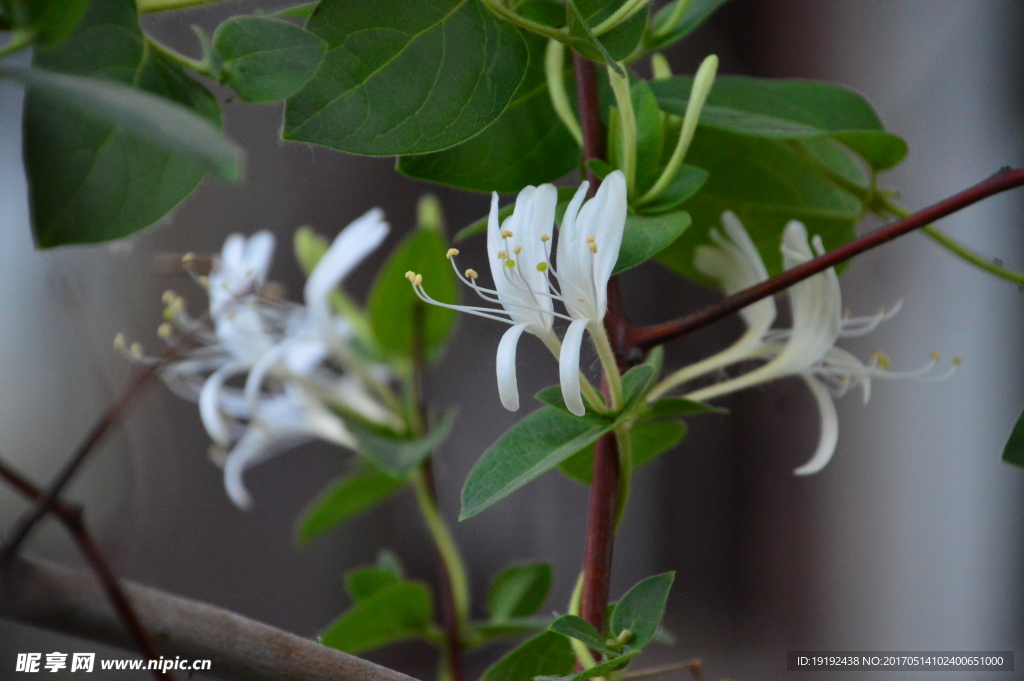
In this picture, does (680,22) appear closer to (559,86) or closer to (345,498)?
(559,86)

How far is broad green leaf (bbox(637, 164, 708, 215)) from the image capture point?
297 millimetres

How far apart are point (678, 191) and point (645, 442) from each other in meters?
0.13

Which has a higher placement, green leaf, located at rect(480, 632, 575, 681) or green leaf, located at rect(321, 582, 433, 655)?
green leaf, located at rect(480, 632, 575, 681)

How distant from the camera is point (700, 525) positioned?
107 cm

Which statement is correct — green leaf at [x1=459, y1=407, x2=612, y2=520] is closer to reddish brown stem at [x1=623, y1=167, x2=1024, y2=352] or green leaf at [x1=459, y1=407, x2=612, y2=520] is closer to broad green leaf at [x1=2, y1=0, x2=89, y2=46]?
reddish brown stem at [x1=623, y1=167, x2=1024, y2=352]

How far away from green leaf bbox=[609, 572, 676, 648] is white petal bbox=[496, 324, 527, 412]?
0.29ft

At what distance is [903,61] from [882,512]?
0.64 m

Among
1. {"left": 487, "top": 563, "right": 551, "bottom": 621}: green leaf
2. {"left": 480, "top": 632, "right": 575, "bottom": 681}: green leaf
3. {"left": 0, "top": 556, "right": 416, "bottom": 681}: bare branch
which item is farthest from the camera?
{"left": 487, "top": 563, "right": 551, "bottom": 621}: green leaf

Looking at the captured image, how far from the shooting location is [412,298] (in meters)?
0.59

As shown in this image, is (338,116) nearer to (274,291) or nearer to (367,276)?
(274,291)

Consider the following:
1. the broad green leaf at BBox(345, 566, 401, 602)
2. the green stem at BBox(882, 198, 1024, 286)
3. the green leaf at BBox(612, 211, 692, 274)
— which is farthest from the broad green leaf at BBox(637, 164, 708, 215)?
the broad green leaf at BBox(345, 566, 401, 602)

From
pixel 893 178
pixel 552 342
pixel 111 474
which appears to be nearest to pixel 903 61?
pixel 893 178

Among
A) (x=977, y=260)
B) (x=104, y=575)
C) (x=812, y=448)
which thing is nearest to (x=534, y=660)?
(x=104, y=575)

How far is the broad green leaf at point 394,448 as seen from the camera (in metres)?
0.42
